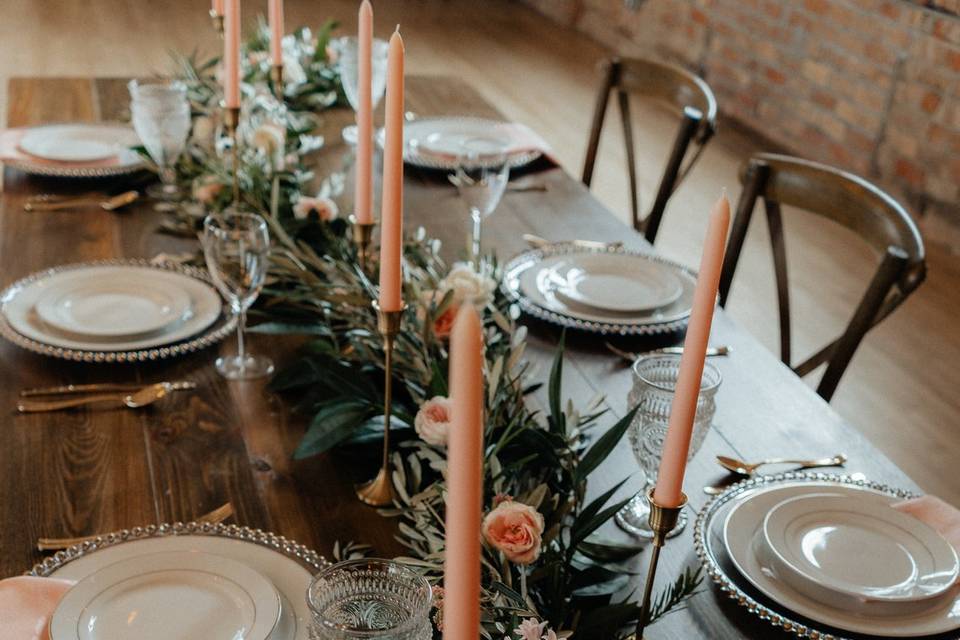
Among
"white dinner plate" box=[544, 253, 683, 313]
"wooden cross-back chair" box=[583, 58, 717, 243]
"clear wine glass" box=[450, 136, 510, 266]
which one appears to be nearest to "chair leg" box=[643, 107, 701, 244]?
"wooden cross-back chair" box=[583, 58, 717, 243]

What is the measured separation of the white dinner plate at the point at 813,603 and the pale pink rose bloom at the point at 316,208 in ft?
2.65

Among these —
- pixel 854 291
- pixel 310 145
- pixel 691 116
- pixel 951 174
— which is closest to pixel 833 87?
pixel 951 174

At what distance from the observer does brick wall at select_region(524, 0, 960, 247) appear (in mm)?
4086

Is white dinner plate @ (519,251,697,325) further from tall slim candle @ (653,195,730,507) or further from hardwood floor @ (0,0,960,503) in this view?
tall slim candle @ (653,195,730,507)

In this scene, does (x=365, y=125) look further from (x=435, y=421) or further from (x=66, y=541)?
(x=66, y=541)

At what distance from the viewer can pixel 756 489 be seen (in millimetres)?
1130

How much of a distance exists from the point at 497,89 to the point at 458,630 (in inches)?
222

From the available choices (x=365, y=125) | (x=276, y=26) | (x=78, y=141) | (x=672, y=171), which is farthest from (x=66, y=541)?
(x=672, y=171)

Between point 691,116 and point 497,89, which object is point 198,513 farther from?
point 497,89

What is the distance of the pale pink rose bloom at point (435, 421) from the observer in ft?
3.38

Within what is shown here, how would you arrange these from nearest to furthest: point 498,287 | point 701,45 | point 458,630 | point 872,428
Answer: point 458,630 < point 498,287 < point 872,428 < point 701,45

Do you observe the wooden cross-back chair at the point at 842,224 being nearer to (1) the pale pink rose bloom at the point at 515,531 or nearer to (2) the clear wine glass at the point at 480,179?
(2) the clear wine glass at the point at 480,179

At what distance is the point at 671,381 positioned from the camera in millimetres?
1161

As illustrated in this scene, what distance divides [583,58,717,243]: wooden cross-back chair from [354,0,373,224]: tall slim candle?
1166 millimetres
